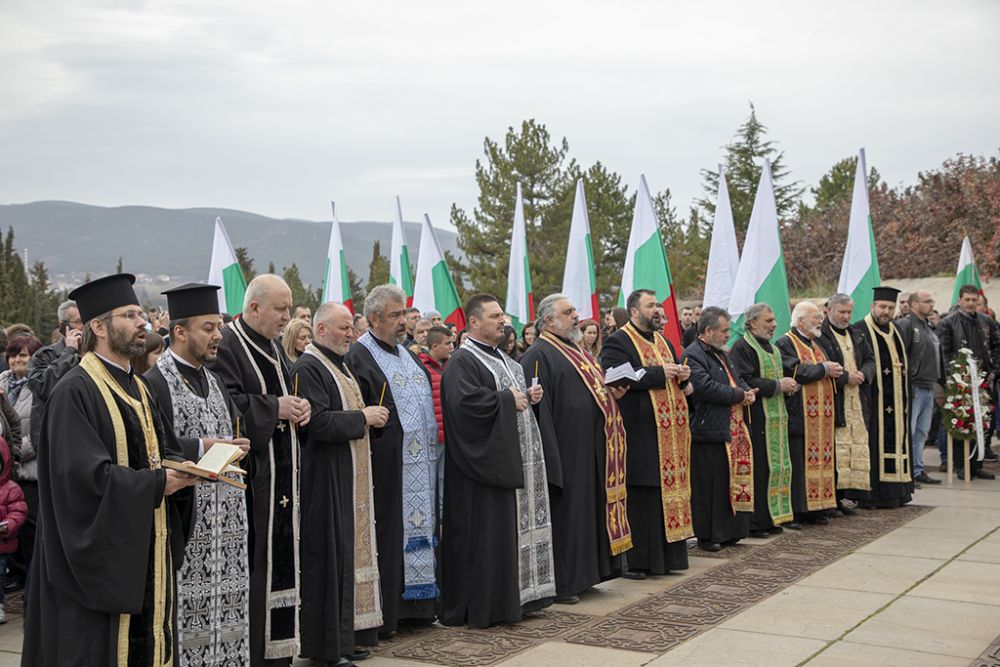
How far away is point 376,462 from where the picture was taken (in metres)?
6.91

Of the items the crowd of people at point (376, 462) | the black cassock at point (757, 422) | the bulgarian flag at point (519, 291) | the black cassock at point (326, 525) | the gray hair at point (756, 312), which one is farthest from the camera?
the bulgarian flag at point (519, 291)

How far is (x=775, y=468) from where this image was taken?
1041 centimetres

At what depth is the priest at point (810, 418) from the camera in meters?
10.8

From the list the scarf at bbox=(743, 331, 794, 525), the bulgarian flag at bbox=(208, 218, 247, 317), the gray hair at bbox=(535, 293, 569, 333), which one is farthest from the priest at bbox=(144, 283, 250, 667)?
the bulgarian flag at bbox=(208, 218, 247, 317)

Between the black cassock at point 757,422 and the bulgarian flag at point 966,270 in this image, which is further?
the bulgarian flag at point 966,270

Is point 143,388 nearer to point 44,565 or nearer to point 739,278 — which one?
point 44,565

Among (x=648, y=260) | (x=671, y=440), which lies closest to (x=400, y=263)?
(x=648, y=260)

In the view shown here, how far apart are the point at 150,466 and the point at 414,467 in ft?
9.07

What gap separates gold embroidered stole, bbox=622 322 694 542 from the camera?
345 inches

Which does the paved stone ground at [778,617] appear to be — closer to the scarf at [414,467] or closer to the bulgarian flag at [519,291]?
the scarf at [414,467]

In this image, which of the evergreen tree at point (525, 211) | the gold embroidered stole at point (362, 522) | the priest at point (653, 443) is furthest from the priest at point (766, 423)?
the evergreen tree at point (525, 211)

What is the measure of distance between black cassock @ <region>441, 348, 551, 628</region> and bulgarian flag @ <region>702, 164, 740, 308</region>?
7511 millimetres

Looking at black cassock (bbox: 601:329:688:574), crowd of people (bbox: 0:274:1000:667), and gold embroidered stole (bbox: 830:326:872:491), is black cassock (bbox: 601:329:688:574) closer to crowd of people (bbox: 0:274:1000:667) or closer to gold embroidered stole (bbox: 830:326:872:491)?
crowd of people (bbox: 0:274:1000:667)

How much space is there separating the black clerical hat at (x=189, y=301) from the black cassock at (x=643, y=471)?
422 centimetres
